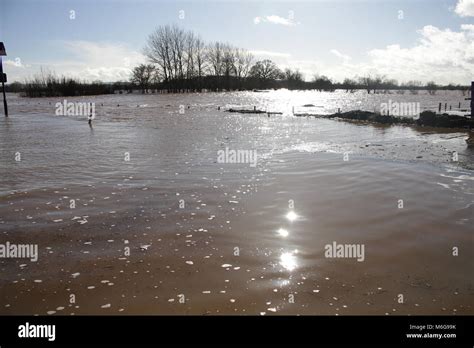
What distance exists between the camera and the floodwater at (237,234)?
4.42 metres

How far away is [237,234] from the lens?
6.32 m

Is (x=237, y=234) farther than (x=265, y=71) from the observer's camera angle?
No

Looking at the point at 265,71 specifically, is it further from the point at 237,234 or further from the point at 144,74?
the point at 237,234

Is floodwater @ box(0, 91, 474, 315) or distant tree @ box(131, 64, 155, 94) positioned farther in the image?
distant tree @ box(131, 64, 155, 94)

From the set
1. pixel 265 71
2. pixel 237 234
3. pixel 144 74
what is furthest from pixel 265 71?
pixel 237 234

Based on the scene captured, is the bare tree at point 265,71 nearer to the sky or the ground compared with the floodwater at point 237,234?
nearer to the sky

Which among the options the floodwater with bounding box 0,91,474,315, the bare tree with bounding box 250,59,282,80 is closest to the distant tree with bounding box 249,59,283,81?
the bare tree with bounding box 250,59,282,80

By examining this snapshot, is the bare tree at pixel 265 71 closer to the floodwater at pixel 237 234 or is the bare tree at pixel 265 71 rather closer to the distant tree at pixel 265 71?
the distant tree at pixel 265 71

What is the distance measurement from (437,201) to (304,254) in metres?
4.32

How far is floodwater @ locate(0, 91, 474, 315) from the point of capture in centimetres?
442

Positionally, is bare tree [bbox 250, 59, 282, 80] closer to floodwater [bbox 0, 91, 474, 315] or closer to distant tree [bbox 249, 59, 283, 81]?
distant tree [bbox 249, 59, 283, 81]

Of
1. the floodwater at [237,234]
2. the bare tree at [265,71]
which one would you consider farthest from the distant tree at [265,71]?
the floodwater at [237,234]
